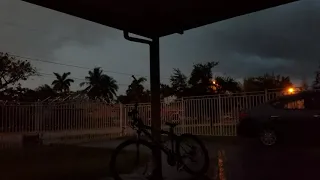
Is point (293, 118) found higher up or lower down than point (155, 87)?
lower down

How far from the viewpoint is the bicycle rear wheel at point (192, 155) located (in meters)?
6.85

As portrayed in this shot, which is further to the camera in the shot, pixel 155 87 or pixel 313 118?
pixel 313 118

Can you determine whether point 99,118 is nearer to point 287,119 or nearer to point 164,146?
point 287,119

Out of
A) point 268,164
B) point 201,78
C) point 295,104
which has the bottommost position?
point 268,164

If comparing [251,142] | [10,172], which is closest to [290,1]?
[10,172]

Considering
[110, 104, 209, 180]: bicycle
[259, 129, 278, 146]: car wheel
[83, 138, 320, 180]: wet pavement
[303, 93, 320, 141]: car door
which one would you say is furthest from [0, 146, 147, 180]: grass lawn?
[303, 93, 320, 141]: car door

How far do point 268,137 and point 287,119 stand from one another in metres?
0.77

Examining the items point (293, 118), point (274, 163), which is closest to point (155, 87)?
point (274, 163)

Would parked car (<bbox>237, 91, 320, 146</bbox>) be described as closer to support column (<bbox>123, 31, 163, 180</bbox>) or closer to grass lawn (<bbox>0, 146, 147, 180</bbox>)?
grass lawn (<bbox>0, 146, 147, 180</bbox>)

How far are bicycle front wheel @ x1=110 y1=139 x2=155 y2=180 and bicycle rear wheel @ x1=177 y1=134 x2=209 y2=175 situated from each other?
0.56m

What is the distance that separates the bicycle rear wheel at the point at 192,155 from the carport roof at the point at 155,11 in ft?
6.74

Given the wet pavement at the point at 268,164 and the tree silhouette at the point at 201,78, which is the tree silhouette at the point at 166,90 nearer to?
the tree silhouette at the point at 201,78

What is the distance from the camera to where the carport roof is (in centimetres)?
590

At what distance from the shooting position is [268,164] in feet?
26.2
